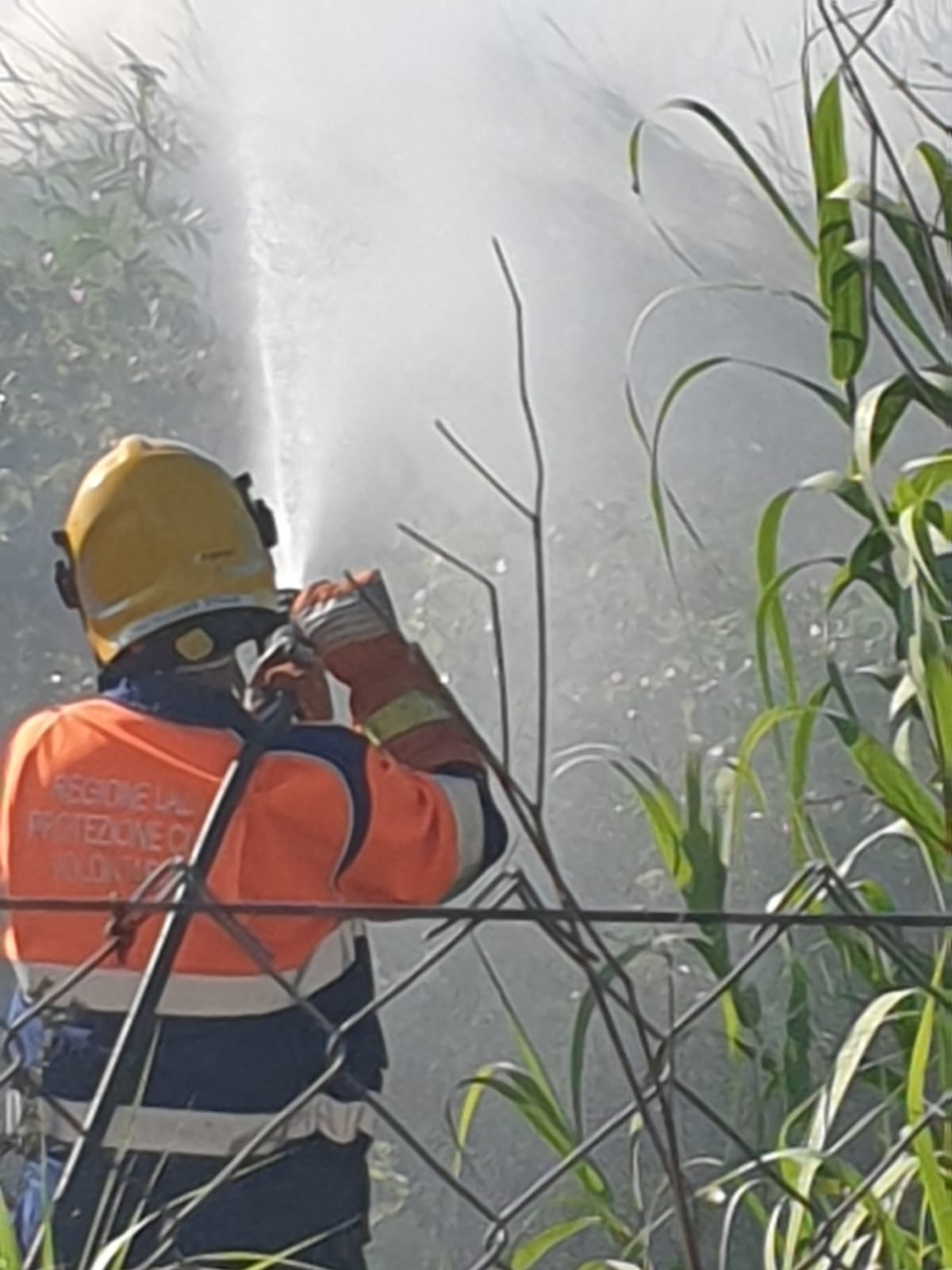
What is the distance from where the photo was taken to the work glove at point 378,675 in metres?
2.07

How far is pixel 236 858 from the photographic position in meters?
2.05

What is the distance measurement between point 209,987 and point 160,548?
38cm

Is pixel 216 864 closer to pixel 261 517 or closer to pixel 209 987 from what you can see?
pixel 209 987

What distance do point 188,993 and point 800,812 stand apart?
672 mm

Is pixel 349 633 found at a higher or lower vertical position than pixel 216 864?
higher

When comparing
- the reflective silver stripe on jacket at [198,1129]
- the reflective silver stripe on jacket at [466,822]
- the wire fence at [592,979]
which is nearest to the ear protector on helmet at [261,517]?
the reflective silver stripe on jacket at [466,822]

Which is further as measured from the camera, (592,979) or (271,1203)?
(271,1203)

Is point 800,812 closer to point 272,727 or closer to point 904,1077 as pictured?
point 904,1077

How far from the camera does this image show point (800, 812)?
5.29 feet

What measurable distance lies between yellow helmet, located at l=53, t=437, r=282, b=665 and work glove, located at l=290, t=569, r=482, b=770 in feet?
0.29

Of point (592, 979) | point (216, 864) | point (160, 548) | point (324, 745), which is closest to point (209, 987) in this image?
point (216, 864)

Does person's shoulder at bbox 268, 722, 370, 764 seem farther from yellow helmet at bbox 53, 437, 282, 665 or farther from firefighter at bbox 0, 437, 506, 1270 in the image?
yellow helmet at bbox 53, 437, 282, 665

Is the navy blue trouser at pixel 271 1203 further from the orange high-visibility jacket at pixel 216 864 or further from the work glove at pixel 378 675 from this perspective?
the work glove at pixel 378 675

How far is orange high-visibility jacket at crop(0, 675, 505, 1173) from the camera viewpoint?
2055mm
